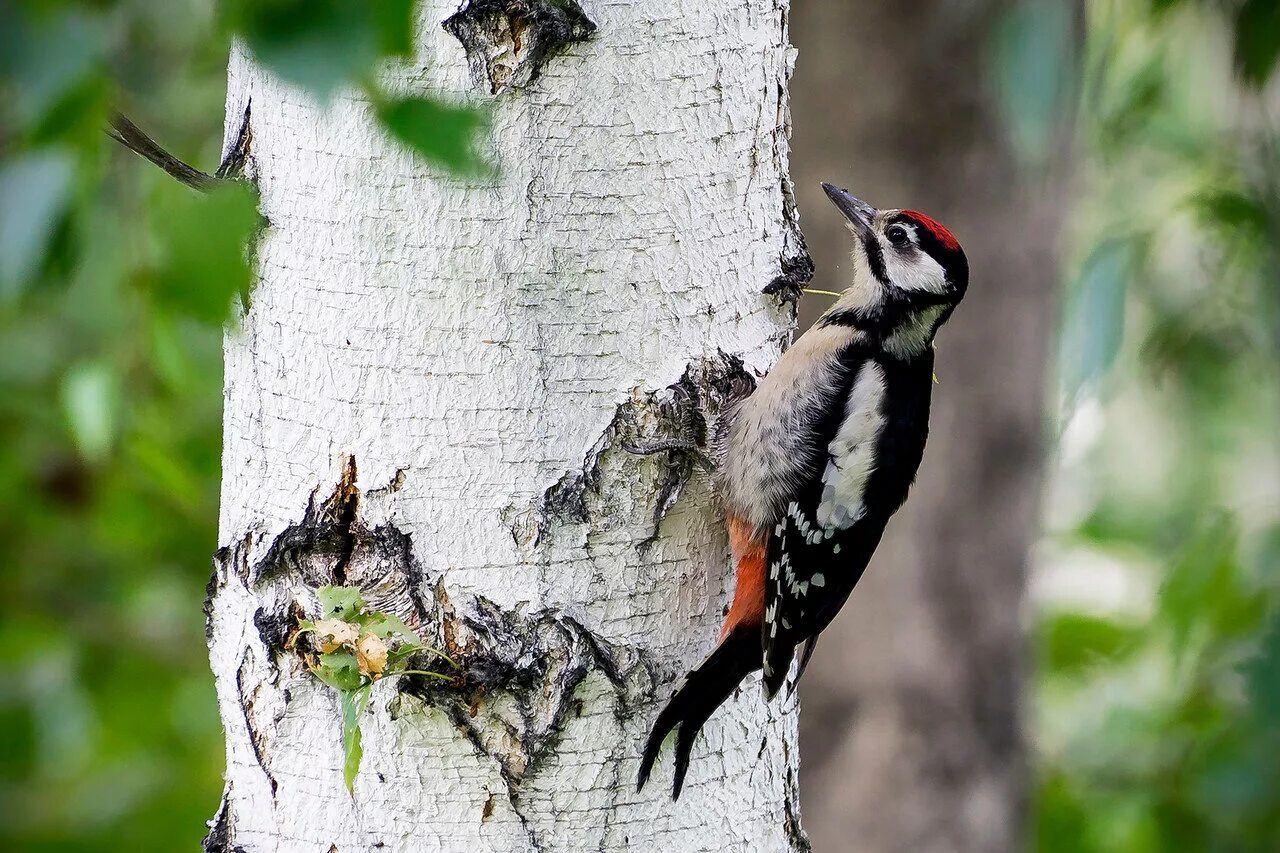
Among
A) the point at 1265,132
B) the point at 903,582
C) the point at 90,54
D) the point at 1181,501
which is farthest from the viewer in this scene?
the point at 1181,501

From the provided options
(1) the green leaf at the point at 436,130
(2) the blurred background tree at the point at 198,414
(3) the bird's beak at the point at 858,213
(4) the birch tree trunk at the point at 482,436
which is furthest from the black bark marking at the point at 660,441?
(3) the bird's beak at the point at 858,213

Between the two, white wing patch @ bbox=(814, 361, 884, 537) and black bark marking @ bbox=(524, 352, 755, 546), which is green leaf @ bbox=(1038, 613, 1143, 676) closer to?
white wing patch @ bbox=(814, 361, 884, 537)

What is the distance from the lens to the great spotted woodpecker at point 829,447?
1477 mm

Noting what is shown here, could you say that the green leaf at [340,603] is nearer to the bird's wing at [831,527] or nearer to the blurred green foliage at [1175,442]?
the bird's wing at [831,527]

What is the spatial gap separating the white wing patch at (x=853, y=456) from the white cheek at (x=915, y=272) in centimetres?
21

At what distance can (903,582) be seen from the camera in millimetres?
2766

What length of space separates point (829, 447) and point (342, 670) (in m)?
1.01

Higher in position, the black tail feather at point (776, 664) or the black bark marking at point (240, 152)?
the black bark marking at point (240, 152)

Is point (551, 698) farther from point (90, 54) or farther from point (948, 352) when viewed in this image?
point (948, 352)

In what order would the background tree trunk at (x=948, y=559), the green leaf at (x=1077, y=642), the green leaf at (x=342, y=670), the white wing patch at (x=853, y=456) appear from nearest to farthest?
the green leaf at (x=342, y=670)
the white wing patch at (x=853, y=456)
the background tree trunk at (x=948, y=559)
the green leaf at (x=1077, y=642)

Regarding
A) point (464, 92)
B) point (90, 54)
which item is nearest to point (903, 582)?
point (464, 92)

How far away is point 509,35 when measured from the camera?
1.14 m

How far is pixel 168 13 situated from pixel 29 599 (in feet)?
4.26

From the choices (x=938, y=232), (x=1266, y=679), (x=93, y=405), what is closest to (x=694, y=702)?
(x=1266, y=679)
